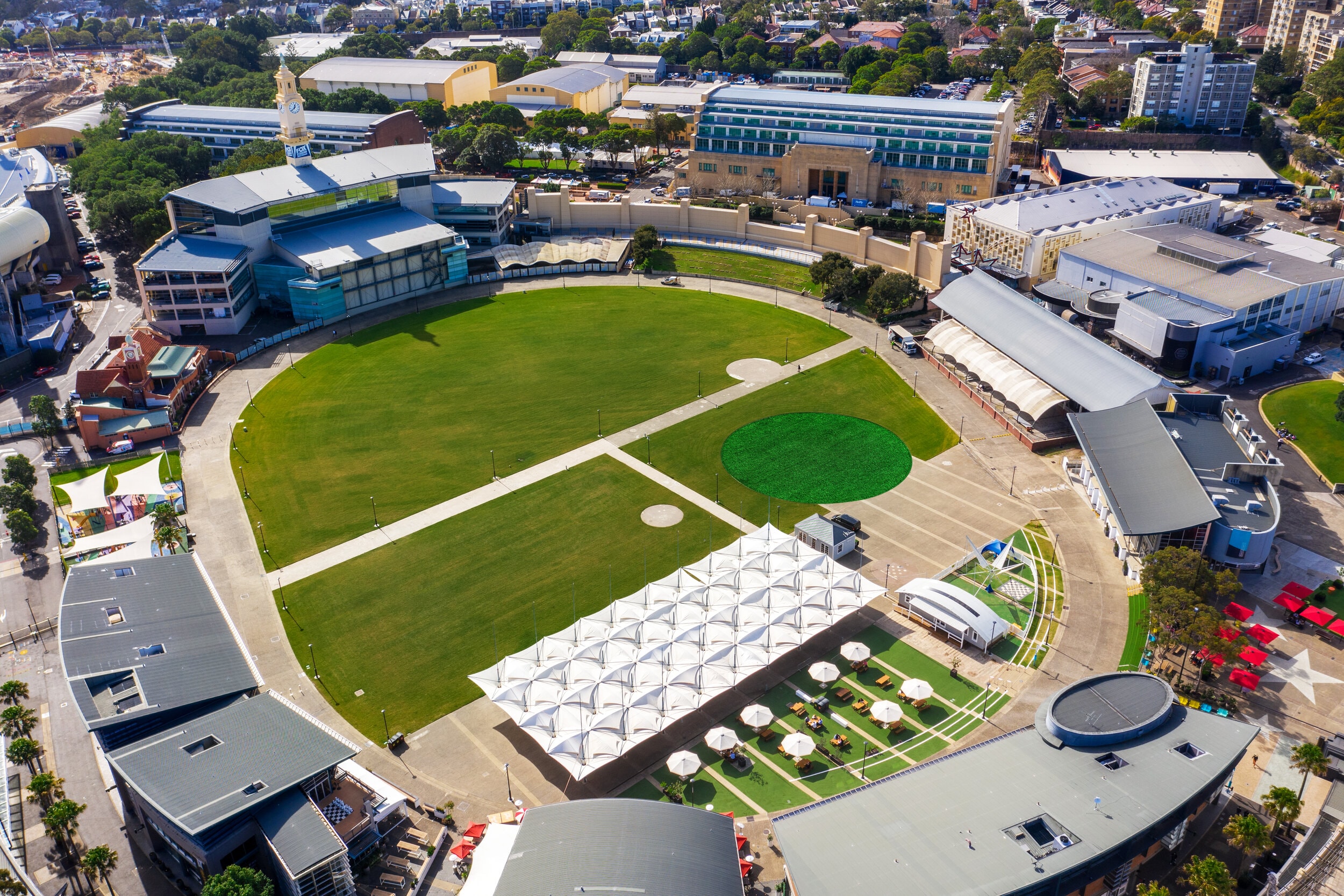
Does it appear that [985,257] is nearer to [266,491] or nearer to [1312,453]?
[1312,453]

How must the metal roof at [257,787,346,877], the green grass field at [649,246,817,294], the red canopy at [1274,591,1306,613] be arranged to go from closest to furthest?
the metal roof at [257,787,346,877] < the red canopy at [1274,591,1306,613] < the green grass field at [649,246,817,294]

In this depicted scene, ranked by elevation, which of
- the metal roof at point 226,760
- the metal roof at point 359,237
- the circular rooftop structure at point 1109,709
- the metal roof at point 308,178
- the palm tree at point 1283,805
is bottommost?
the palm tree at point 1283,805

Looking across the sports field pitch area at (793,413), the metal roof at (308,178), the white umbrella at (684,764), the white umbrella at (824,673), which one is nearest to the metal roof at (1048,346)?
the sports field pitch area at (793,413)

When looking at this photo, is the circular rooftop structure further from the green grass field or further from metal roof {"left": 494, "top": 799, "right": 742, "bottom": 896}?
the green grass field

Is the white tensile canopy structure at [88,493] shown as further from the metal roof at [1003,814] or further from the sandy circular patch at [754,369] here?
the metal roof at [1003,814]

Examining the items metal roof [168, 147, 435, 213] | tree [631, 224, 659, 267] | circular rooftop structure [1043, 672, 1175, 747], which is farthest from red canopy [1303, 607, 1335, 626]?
metal roof [168, 147, 435, 213]

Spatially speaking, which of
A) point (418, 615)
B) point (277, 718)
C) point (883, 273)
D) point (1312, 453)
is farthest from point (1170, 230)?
point (277, 718)

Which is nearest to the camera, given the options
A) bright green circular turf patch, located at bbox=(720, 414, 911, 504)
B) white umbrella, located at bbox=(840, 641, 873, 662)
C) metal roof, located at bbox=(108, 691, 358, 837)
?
metal roof, located at bbox=(108, 691, 358, 837)
